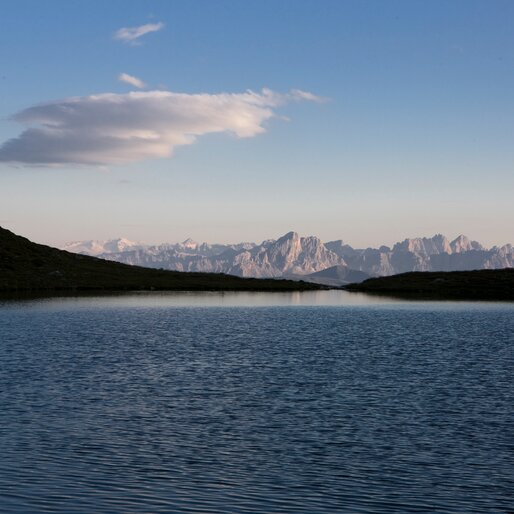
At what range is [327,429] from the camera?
1590 inches

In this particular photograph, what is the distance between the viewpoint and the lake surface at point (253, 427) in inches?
1128

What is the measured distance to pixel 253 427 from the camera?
40844 mm

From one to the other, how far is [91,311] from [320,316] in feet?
151

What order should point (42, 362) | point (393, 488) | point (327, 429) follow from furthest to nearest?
point (42, 362) < point (327, 429) < point (393, 488)

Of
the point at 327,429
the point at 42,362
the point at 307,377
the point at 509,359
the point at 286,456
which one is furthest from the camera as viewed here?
the point at 509,359

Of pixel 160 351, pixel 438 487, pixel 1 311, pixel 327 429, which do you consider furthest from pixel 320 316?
pixel 438 487

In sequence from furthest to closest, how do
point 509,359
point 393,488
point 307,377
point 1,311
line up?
point 1,311, point 509,359, point 307,377, point 393,488

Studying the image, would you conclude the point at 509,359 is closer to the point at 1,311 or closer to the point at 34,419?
the point at 34,419

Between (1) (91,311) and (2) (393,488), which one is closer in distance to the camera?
(2) (393,488)

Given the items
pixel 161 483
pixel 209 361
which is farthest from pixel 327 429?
pixel 209 361

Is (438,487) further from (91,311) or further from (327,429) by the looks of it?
(91,311)

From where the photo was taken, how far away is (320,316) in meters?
146

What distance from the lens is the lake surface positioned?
2866 cm

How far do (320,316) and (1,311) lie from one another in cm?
6175
